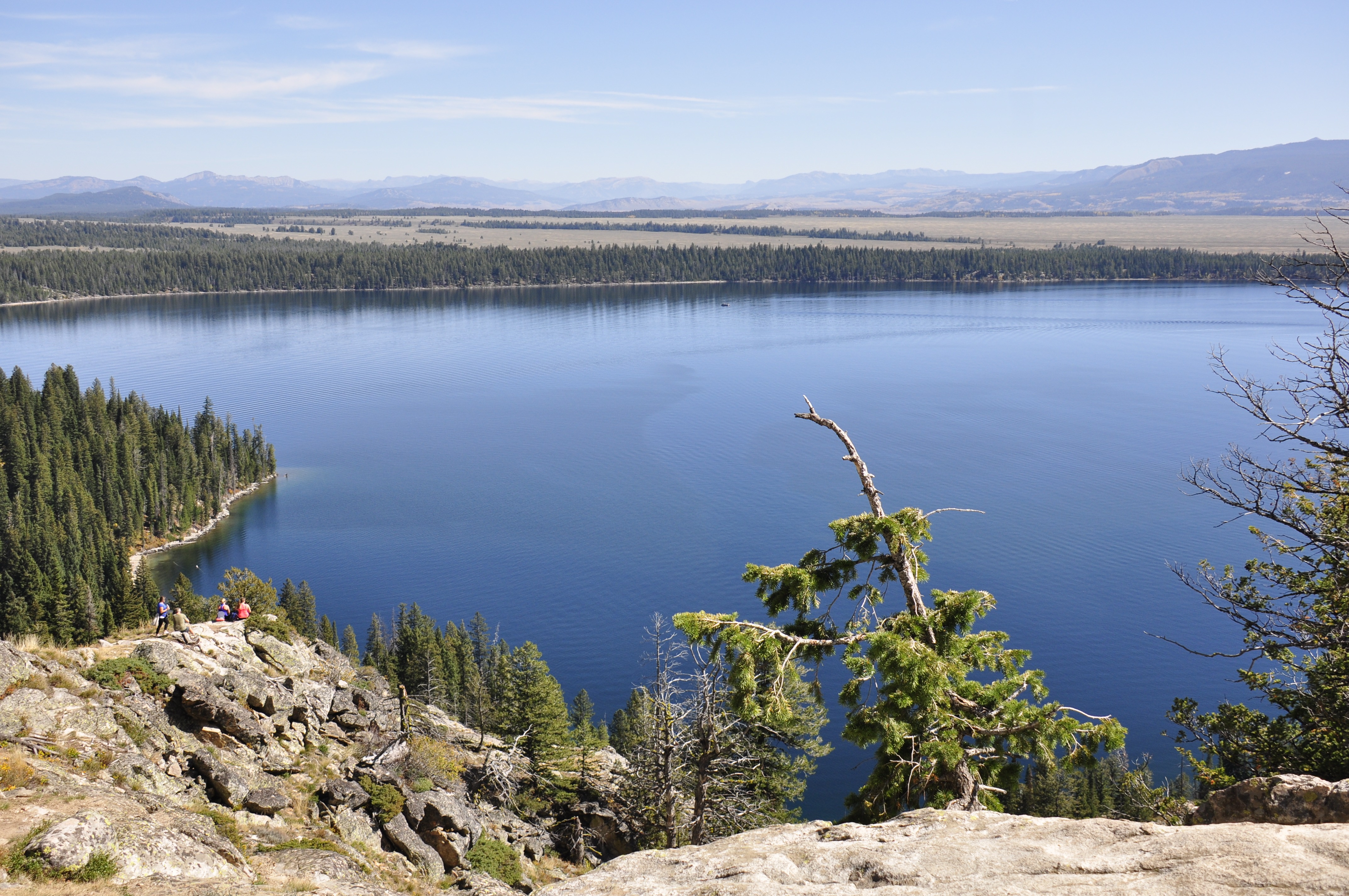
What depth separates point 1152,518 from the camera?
56219 mm

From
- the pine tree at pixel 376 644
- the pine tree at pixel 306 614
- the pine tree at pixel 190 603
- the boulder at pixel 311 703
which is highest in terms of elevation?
the boulder at pixel 311 703

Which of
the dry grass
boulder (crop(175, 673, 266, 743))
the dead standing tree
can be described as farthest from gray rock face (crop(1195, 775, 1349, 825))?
boulder (crop(175, 673, 266, 743))

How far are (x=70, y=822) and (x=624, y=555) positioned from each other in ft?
144

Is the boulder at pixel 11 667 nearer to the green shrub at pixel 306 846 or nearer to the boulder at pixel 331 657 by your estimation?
the green shrub at pixel 306 846

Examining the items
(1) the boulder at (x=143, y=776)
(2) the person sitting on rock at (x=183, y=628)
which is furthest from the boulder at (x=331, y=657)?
(1) the boulder at (x=143, y=776)

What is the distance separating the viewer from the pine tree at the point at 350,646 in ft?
140

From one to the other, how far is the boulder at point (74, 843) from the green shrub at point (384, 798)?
8.47 m

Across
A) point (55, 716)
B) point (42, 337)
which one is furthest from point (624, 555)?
point (42, 337)

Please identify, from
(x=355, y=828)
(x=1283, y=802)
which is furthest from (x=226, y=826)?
(x=1283, y=802)

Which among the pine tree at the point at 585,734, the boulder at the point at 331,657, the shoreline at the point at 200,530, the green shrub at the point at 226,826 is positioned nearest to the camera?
the green shrub at the point at 226,826

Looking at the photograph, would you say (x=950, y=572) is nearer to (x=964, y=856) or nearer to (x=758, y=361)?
(x=964, y=856)

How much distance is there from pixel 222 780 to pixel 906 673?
1338 centimetres

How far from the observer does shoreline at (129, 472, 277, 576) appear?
200ft

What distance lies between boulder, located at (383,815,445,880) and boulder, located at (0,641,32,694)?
7.12 meters
